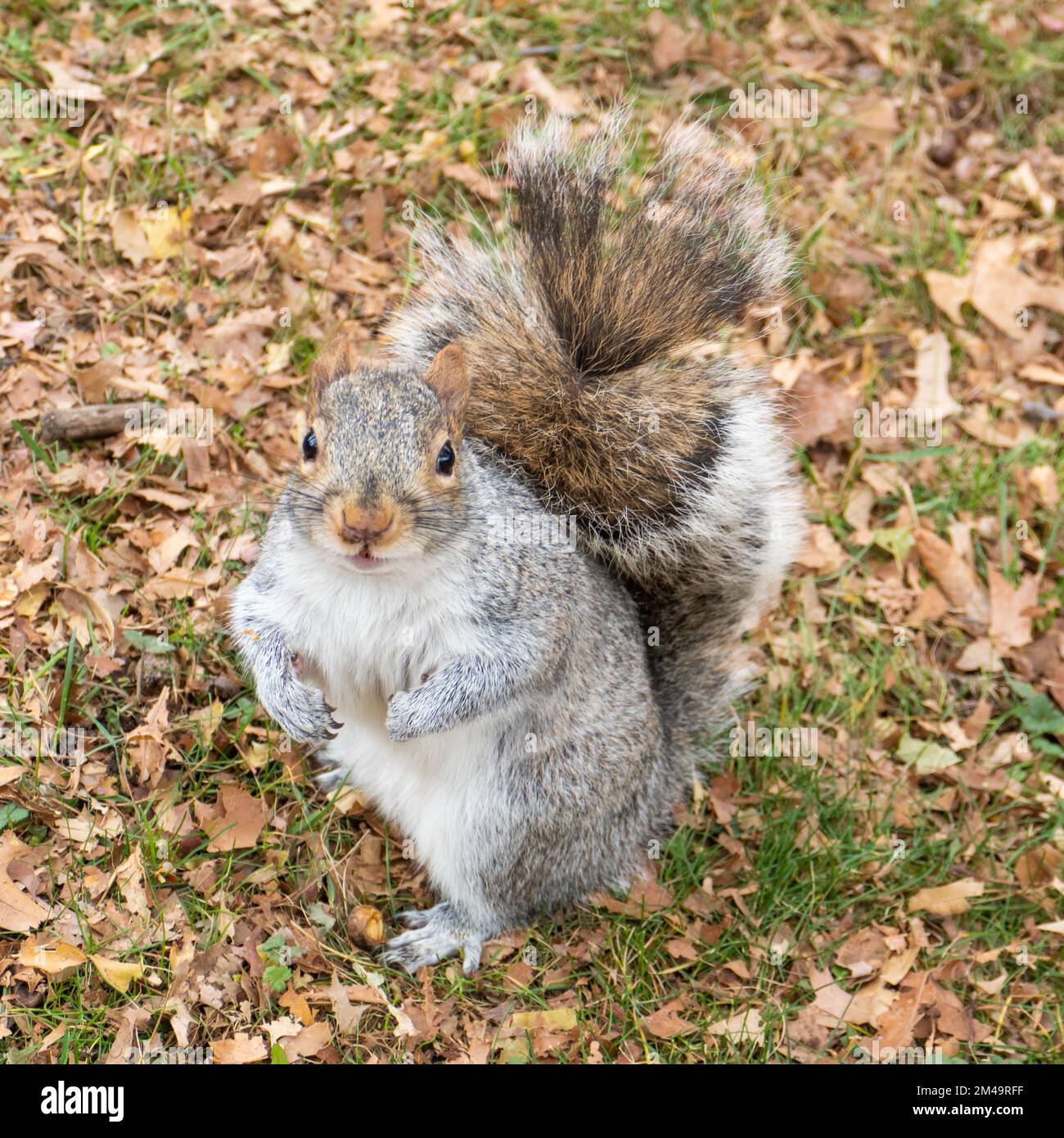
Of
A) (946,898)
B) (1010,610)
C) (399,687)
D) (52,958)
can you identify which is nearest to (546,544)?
(399,687)

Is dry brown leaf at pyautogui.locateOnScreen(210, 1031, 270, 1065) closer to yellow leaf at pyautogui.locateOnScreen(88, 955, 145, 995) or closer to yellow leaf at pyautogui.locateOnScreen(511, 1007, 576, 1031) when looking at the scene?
yellow leaf at pyautogui.locateOnScreen(88, 955, 145, 995)

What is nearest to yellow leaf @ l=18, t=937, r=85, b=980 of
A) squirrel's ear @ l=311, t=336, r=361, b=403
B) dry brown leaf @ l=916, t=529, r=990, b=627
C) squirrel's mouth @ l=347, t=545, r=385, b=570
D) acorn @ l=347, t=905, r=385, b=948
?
acorn @ l=347, t=905, r=385, b=948

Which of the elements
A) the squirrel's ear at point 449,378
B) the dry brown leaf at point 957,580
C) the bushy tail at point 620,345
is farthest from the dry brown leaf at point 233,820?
the dry brown leaf at point 957,580

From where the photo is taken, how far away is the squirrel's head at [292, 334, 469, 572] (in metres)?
2.57

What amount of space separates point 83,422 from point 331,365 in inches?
50.8

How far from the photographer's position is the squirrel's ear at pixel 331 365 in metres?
2.82

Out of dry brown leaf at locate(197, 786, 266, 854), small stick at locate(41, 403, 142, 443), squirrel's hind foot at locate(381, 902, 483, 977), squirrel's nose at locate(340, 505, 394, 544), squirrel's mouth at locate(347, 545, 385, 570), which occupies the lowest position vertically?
squirrel's hind foot at locate(381, 902, 483, 977)

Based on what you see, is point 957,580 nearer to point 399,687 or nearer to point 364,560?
point 399,687

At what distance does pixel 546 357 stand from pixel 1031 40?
11.4 feet

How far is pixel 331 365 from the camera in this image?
288cm

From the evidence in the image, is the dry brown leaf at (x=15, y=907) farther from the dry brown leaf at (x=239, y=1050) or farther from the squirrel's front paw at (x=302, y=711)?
the squirrel's front paw at (x=302, y=711)

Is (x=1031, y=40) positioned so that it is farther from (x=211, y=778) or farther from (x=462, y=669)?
(x=211, y=778)

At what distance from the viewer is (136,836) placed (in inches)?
127

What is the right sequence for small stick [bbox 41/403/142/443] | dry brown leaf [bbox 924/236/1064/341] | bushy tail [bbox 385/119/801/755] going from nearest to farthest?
bushy tail [bbox 385/119/801/755] < small stick [bbox 41/403/142/443] < dry brown leaf [bbox 924/236/1064/341]
